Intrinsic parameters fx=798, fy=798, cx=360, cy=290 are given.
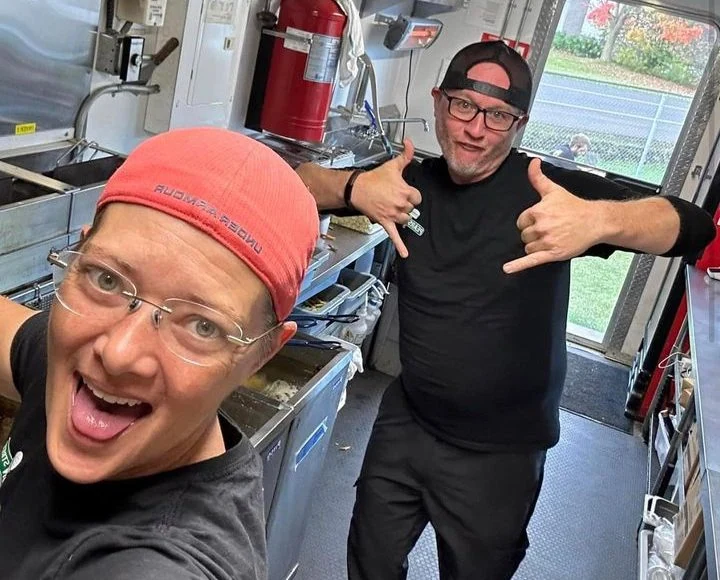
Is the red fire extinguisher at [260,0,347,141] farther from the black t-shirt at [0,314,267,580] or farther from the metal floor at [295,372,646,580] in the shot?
the black t-shirt at [0,314,267,580]

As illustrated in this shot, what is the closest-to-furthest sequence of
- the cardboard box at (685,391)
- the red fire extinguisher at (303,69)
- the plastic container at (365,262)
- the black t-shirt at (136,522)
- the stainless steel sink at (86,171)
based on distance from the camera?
the black t-shirt at (136,522) → the stainless steel sink at (86,171) → the red fire extinguisher at (303,69) → the cardboard box at (685,391) → the plastic container at (365,262)

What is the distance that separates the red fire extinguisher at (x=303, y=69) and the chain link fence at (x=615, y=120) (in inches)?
78.0

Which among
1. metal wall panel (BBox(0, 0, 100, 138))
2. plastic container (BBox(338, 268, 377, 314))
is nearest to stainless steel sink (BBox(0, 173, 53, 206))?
metal wall panel (BBox(0, 0, 100, 138))

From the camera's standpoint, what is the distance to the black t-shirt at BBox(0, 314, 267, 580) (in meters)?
0.79

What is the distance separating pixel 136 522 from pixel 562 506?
119 inches

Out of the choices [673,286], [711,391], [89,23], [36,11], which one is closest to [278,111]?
[89,23]

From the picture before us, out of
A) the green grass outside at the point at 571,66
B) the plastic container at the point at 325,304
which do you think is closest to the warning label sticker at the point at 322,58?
the plastic container at the point at 325,304

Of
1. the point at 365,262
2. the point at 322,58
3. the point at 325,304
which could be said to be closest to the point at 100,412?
the point at 325,304

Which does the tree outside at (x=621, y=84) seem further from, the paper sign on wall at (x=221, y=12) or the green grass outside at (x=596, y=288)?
the paper sign on wall at (x=221, y=12)

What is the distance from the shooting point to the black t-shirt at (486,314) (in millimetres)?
2021

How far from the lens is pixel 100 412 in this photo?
2.81ft

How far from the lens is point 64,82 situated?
234 centimetres

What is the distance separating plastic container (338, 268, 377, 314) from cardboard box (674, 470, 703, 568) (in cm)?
154

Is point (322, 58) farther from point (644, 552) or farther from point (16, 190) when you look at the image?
point (644, 552)
